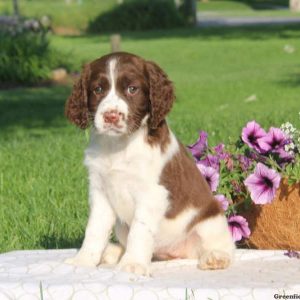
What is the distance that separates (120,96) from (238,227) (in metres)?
1.40

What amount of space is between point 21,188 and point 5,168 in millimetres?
1046

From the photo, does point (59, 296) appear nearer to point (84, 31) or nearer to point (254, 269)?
point (254, 269)

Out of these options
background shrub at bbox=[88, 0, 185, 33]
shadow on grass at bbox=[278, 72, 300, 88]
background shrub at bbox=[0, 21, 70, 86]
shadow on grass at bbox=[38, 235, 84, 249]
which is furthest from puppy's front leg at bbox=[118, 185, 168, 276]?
background shrub at bbox=[88, 0, 185, 33]

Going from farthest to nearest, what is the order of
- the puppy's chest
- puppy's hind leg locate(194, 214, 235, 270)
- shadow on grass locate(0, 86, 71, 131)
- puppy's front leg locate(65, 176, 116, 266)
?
shadow on grass locate(0, 86, 71, 131)
puppy's hind leg locate(194, 214, 235, 270)
puppy's front leg locate(65, 176, 116, 266)
the puppy's chest

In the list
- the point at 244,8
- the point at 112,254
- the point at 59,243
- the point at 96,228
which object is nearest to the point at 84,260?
the point at 96,228

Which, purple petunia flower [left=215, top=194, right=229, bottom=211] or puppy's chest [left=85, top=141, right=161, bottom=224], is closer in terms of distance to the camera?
puppy's chest [left=85, top=141, right=161, bottom=224]

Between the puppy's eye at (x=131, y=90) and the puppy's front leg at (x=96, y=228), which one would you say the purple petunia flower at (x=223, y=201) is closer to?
the puppy's front leg at (x=96, y=228)

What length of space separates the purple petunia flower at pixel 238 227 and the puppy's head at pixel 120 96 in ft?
3.27

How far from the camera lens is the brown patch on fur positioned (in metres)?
4.91

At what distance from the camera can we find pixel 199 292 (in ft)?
14.0

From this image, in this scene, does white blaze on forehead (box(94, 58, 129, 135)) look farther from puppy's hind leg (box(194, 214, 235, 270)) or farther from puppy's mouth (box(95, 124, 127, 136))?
puppy's hind leg (box(194, 214, 235, 270))

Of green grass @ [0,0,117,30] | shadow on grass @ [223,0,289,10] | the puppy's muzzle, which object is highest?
the puppy's muzzle

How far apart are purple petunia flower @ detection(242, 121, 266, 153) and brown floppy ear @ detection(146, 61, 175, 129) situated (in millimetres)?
1043

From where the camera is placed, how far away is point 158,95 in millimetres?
4922
